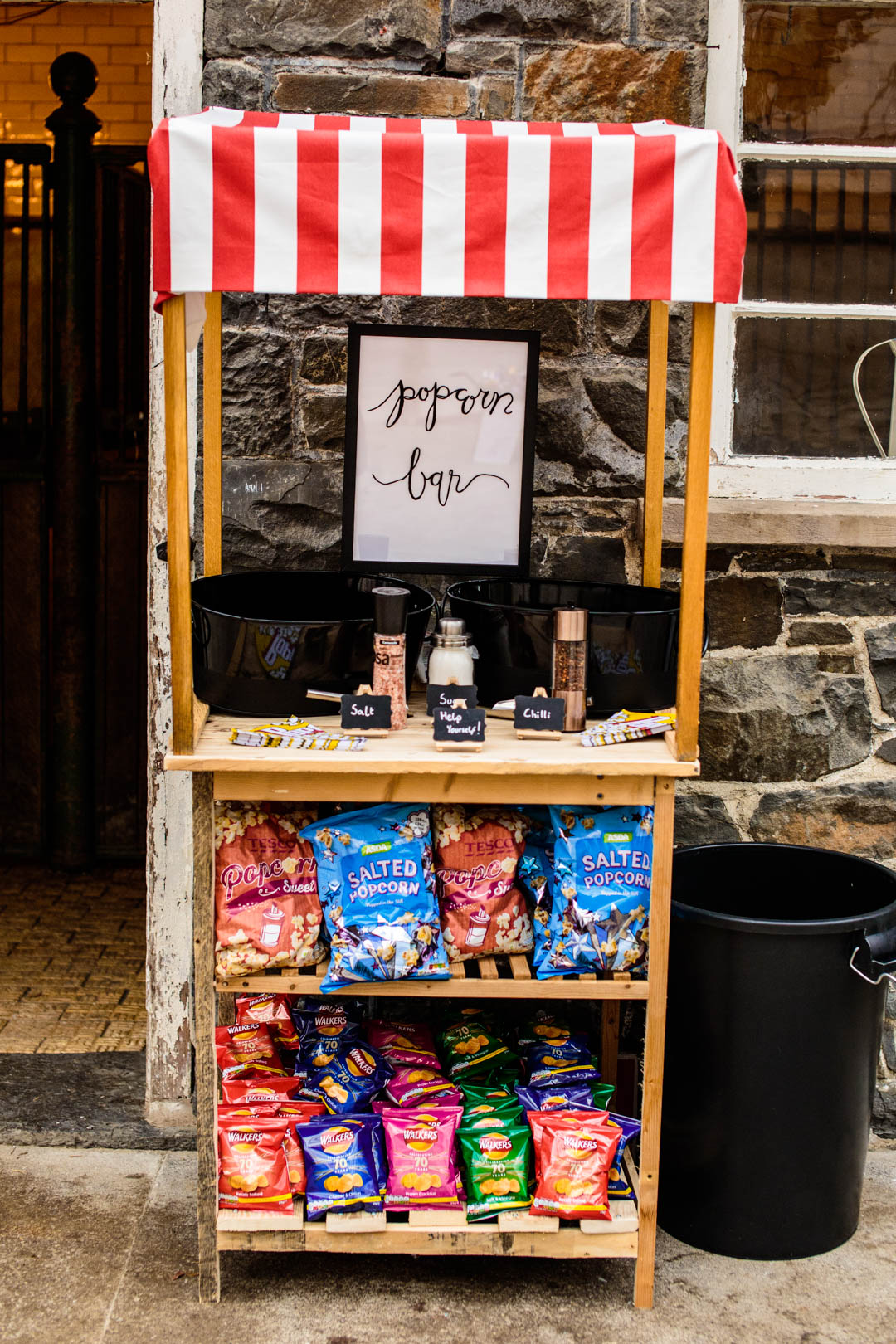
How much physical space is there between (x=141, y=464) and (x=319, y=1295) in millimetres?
2987

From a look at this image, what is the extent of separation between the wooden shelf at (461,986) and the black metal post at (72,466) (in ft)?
7.86

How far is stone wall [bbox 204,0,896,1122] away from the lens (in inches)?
119

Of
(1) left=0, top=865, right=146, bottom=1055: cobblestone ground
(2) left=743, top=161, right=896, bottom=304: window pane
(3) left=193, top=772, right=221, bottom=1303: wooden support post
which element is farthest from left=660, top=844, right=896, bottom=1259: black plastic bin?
(1) left=0, top=865, right=146, bottom=1055: cobblestone ground

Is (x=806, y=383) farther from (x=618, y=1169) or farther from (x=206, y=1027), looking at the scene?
(x=206, y=1027)

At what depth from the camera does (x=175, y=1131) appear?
321 cm

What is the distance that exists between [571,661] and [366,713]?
41cm

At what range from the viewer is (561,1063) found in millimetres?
2742

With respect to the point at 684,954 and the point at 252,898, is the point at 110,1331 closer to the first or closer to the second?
the point at 252,898

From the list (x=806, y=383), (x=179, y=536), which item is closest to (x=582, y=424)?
(x=806, y=383)

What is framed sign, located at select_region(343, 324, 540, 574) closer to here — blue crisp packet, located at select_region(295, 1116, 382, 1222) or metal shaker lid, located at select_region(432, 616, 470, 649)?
metal shaker lid, located at select_region(432, 616, 470, 649)

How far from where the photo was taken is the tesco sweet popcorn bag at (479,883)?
100 inches

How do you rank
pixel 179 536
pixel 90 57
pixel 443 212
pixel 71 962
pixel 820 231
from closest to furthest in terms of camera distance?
pixel 443 212 < pixel 179 536 < pixel 820 231 < pixel 71 962 < pixel 90 57

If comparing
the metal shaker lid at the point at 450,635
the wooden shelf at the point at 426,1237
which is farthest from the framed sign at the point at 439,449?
the wooden shelf at the point at 426,1237

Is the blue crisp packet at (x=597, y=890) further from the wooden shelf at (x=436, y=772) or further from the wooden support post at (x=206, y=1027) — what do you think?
the wooden support post at (x=206, y=1027)
